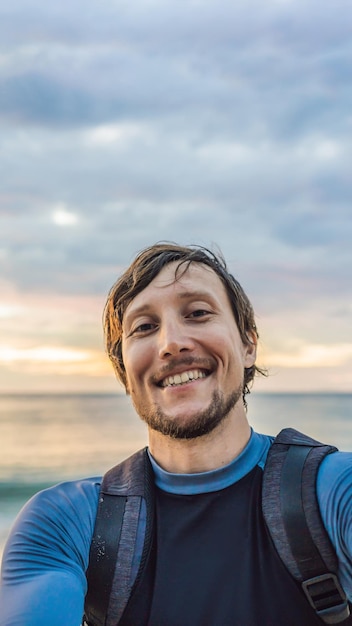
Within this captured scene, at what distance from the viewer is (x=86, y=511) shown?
9.35 feet

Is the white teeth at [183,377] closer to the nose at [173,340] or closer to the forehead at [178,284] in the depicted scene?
the nose at [173,340]

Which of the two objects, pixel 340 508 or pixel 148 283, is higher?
pixel 148 283

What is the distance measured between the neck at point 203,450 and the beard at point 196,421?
0.02 m

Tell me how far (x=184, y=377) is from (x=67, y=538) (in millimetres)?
763

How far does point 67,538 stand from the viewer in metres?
2.75

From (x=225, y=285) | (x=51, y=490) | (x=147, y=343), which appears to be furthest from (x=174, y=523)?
(x=225, y=285)

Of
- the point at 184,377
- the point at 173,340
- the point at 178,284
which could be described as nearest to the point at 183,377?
the point at 184,377

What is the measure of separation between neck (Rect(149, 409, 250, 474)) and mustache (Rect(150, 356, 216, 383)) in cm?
22

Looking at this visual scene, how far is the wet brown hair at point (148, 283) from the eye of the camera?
3.38 metres

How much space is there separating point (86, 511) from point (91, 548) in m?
0.15

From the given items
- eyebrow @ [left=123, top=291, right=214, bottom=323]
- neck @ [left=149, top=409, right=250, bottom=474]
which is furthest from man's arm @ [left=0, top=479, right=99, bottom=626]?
eyebrow @ [left=123, top=291, right=214, bottom=323]

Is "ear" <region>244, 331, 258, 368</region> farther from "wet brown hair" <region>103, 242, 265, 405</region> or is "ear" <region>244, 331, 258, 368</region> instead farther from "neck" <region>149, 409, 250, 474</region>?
"neck" <region>149, 409, 250, 474</region>

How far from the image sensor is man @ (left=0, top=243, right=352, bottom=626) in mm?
2582

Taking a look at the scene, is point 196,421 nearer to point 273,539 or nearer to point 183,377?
point 183,377
